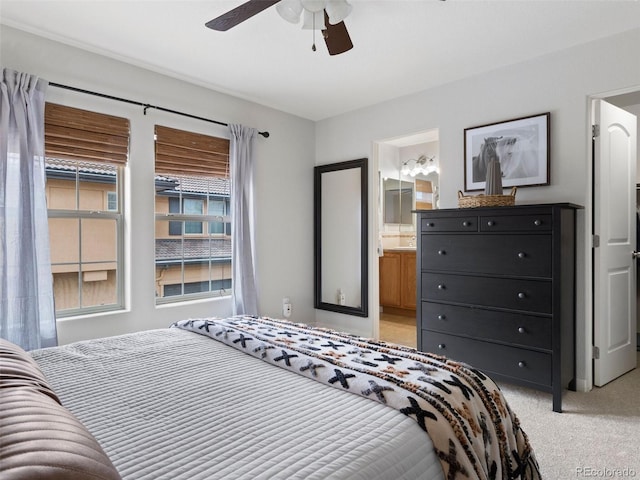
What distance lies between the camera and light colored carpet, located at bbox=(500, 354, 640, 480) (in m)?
1.93

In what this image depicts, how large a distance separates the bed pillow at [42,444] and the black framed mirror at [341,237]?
12.1 feet

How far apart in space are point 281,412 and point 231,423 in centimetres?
15

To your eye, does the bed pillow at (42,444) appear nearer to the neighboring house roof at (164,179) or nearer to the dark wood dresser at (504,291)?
the neighboring house roof at (164,179)

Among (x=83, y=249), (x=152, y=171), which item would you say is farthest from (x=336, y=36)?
(x=83, y=249)

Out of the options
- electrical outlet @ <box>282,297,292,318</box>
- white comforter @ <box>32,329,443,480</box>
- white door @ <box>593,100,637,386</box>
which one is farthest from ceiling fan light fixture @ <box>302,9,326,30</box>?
electrical outlet @ <box>282,297,292,318</box>

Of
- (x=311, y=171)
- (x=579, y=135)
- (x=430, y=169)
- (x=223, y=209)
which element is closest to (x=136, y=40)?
(x=223, y=209)

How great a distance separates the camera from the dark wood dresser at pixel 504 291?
260 cm

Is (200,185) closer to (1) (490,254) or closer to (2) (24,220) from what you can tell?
(2) (24,220)

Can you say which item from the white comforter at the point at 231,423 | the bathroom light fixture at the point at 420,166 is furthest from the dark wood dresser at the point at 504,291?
the bathroom light fixture at the point at 420,166

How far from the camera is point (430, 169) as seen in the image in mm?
5938

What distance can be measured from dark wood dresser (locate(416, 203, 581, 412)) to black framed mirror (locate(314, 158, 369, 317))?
1212 millimetres

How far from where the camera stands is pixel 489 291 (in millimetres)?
2867

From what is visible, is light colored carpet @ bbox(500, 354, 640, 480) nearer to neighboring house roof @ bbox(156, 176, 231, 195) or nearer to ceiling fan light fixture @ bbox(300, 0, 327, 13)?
ceiling fan light fixture @ bbox(300, 0, 327, 13)

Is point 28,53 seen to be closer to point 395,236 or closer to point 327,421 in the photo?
point 327,421
